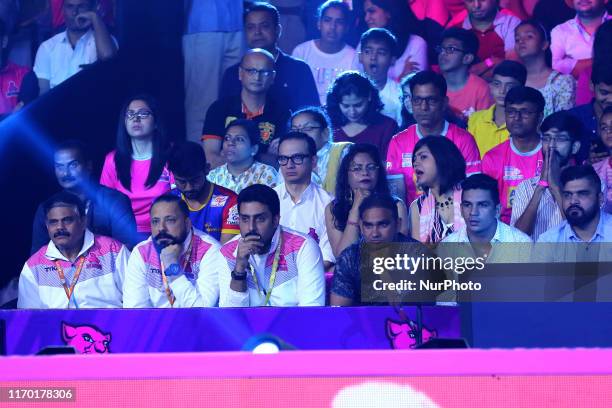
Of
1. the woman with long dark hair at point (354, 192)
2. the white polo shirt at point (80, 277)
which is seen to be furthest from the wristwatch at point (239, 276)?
the white polo shirt at point (80, 277)

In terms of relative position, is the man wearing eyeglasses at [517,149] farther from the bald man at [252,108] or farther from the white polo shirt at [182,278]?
the white polo shirt at [182,278]

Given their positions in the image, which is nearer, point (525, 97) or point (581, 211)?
point (581, 211)

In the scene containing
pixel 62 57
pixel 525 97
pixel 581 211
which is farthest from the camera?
pixel 62 57

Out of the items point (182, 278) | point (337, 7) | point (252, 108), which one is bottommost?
point (182, 278)

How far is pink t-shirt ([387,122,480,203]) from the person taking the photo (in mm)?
3627

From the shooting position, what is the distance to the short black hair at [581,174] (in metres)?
3.52

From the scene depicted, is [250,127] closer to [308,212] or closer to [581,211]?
[308,212]

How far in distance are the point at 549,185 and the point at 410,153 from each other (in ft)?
1.85

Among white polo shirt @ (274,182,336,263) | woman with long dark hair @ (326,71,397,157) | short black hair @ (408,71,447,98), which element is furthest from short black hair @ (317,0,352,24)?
white polo shirt @ (274,182,336,263)

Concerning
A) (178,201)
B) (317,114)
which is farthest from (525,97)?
(178,201)

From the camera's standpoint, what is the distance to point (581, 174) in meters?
3.53

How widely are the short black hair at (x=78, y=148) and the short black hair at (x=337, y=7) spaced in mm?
1089

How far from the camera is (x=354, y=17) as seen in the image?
3.67 meters

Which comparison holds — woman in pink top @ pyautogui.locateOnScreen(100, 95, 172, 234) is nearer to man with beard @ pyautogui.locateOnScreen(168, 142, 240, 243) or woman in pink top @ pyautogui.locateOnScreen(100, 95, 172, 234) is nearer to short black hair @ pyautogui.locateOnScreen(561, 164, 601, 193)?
man with beard @ pyautogui.locateOnScreen(168, 142, 240, 243)
